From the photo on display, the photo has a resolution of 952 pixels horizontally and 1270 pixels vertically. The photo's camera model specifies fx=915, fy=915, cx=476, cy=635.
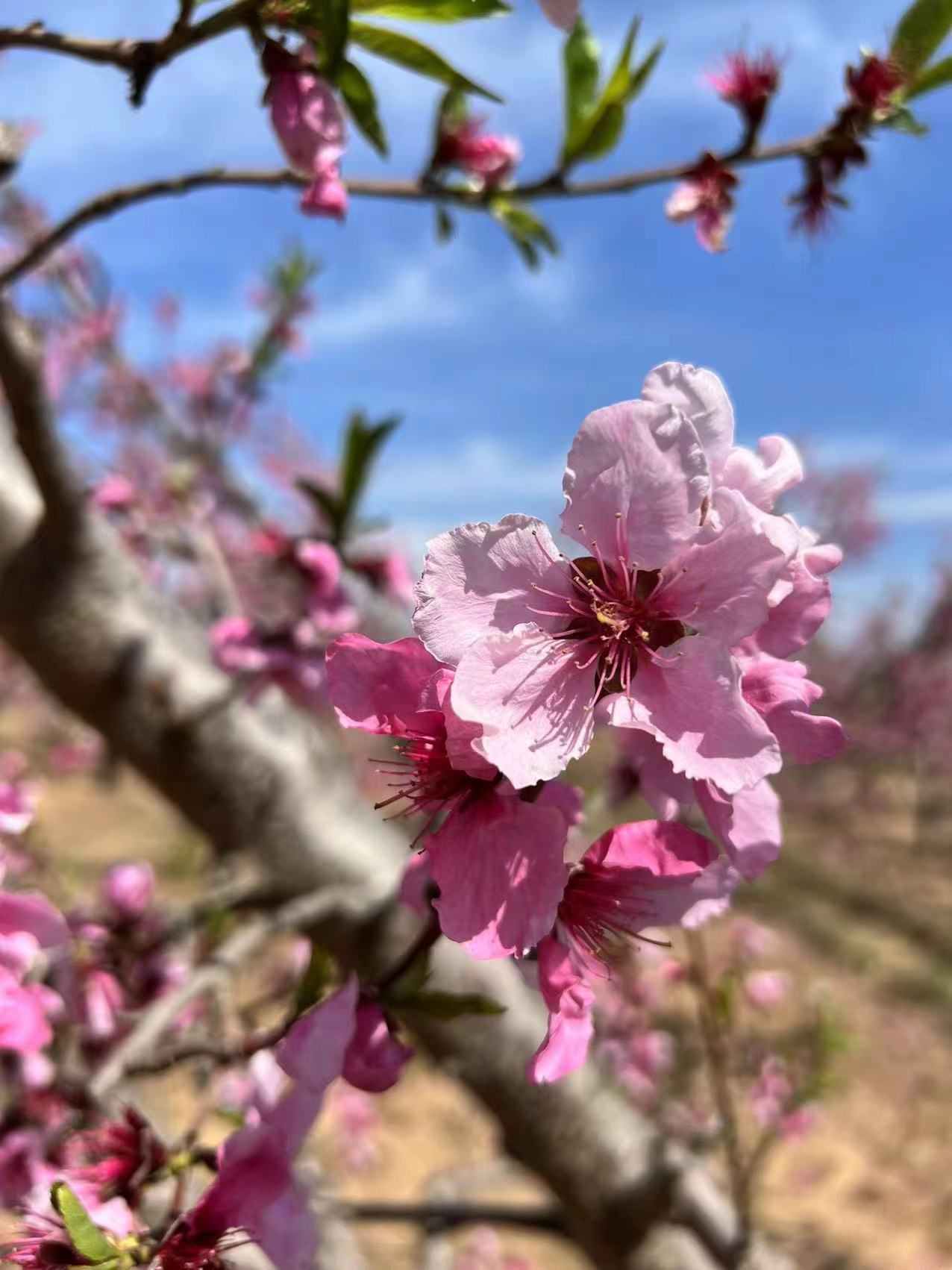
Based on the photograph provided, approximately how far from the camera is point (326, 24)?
0.73 m

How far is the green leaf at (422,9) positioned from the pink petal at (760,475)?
19.8 inches

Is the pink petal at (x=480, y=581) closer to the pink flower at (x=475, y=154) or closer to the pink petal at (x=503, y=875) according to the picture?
the pink petal at (x=503, y=875)

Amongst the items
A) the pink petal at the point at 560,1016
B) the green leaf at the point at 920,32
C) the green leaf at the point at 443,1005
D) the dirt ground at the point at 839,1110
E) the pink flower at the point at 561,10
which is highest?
the green leaf at the point at 920,32

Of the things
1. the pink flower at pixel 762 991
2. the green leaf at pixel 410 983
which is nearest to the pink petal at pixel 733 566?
the green leaf at pixel 410 983

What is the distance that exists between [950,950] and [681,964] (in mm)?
6566

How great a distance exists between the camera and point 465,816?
59 centimetres

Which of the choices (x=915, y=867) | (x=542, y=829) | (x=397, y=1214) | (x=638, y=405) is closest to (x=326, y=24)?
(x=638, y=405)

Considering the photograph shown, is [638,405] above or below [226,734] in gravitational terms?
above

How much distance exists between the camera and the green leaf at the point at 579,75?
1179 millimetres

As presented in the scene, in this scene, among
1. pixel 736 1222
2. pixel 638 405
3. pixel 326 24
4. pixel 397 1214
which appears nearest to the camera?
pixel 638 405

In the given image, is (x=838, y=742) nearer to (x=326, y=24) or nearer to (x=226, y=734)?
(x=326, y=24)

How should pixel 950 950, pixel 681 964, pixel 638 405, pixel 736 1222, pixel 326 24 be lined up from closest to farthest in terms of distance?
pixel 638 405 < pixel 326 24 < pixel 736 1222 < pixel 681 964 < pixel 950 950

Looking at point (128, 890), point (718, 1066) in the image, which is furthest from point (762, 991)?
point (128, 890)

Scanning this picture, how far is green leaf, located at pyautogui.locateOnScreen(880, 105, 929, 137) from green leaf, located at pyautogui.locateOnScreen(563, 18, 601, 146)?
369 mm
